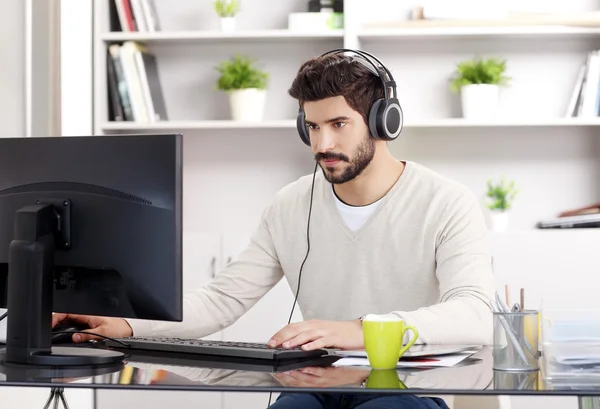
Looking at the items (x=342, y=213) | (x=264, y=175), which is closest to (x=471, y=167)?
(x=264, y=175)

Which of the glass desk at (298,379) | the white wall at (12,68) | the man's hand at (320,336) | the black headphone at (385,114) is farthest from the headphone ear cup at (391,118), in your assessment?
the white wall at (12,68)

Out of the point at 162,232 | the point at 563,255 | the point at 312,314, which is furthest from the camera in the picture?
the point at 563,255

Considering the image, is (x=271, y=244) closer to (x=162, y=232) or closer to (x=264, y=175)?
(x=162, y=232)

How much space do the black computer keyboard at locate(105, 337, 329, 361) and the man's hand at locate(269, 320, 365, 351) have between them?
15 millimetres

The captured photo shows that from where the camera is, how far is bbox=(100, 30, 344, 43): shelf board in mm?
3486

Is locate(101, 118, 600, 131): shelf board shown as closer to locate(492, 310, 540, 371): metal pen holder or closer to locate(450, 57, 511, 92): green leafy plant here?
locate(450, 57, 511, 92): green leafy plant

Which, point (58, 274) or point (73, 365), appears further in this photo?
point (58, 274)

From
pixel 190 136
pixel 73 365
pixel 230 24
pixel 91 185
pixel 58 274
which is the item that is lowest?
pixel 73 365

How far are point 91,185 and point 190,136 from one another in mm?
2250

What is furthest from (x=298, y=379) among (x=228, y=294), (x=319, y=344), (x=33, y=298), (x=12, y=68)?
(x=12, y=68)

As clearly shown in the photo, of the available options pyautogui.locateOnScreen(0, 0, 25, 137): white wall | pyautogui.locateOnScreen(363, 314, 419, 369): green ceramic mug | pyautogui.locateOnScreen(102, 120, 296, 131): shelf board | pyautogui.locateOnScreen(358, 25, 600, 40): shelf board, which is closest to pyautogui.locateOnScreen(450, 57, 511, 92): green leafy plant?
pyautogui.locateOnScreen(358, 25, 600, 40): shelf board

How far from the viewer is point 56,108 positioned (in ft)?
11.0

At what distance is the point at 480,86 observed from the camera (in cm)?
343

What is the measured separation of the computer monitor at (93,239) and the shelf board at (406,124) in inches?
76.3
